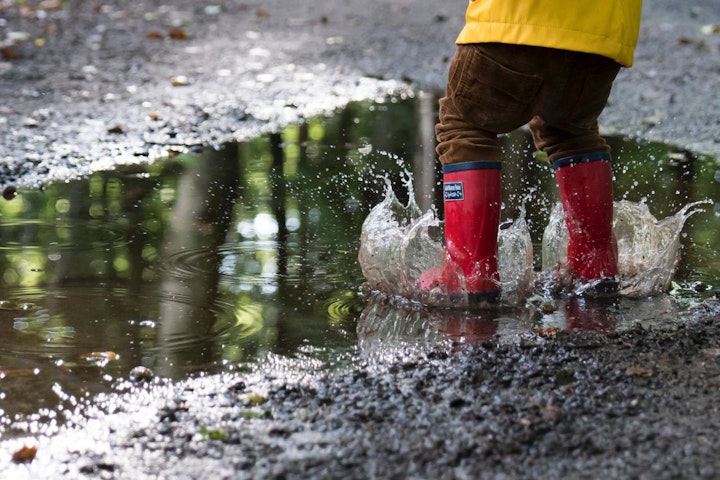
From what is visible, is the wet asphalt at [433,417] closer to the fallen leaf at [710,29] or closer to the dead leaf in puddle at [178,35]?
the dead leaf in puddle at [178,35]

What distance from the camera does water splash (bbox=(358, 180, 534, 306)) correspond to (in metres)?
3.68

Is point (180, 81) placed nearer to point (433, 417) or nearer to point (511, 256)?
point (511, 256)

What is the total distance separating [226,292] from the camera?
3.86m

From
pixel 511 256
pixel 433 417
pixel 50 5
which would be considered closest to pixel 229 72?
pixel 50 5

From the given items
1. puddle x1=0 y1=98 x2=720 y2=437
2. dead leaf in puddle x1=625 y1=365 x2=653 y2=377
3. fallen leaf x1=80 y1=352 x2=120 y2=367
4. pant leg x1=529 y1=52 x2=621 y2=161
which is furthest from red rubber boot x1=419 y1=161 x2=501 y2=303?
fallen leaf x1=80 y1=352 x2=120 y2=367

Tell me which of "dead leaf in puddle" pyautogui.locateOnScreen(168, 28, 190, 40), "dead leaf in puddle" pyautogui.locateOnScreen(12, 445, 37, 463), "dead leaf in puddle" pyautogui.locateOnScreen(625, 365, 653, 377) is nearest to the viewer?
"dead leaf in puddle" pyautogui.locateOnScreen(12, 445, 37, 463)

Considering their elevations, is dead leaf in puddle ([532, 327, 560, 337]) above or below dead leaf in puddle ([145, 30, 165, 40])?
below

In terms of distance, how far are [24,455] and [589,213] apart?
2.06 meters

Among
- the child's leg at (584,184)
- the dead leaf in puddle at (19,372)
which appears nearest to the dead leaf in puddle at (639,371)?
the child's leg at (584,184)

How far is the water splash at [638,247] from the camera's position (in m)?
3.79

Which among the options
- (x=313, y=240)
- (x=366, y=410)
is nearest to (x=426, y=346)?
(x=366, y=410)

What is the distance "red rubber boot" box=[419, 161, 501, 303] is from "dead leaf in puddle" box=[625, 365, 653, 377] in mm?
751

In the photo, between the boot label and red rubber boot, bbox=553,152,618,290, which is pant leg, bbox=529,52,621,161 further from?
the boot label

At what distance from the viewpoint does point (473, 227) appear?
3516 mm
